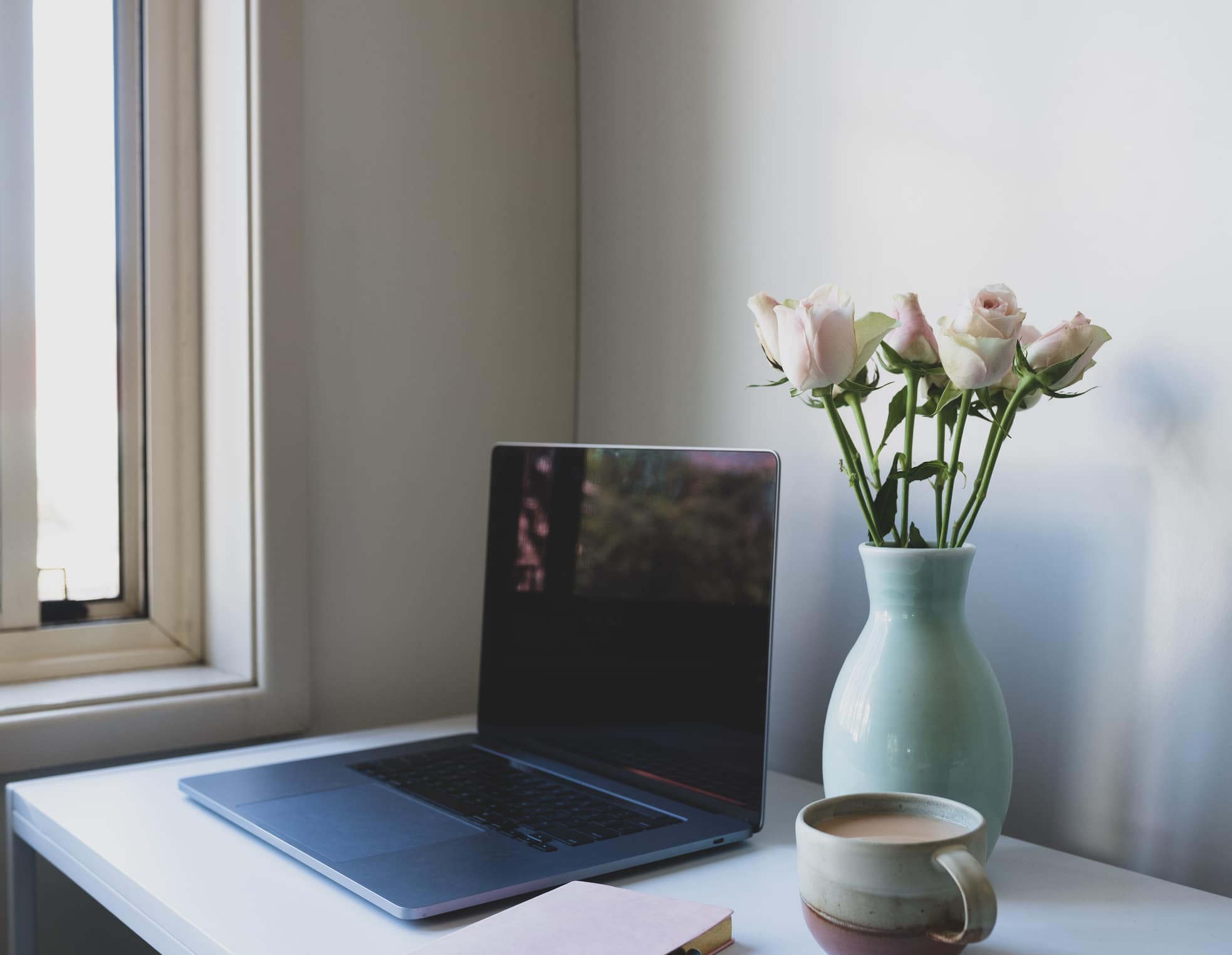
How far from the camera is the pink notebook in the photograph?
0.57 metres

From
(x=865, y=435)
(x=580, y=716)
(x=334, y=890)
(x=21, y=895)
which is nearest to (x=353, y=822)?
(x=334, y=890)

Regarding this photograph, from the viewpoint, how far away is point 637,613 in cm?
93

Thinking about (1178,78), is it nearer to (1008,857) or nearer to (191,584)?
(1008,857)

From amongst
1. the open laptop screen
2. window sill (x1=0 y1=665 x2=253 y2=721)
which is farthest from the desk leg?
the open laptop screen

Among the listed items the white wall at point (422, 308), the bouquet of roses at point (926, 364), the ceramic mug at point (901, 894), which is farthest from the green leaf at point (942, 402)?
the white wall at point (422, 308)

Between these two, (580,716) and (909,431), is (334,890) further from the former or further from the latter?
(909,431)

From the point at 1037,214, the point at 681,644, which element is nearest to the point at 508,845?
the point at 681,644

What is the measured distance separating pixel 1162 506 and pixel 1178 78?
0.96 ft

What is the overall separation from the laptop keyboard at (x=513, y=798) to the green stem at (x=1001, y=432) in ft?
1.01

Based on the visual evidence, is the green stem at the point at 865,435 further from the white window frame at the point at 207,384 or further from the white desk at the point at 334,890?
the white window frame at the point at 207,384

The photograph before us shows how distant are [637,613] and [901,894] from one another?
42cm

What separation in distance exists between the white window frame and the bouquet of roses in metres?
0.57

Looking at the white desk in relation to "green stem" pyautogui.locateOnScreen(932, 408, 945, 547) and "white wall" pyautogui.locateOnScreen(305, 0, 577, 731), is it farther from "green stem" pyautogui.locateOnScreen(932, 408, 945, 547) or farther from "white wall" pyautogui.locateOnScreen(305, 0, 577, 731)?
"white wall" pyautogui.locateOnScreen(305, 0, 577, 731)

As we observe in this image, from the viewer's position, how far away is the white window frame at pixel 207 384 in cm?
109
